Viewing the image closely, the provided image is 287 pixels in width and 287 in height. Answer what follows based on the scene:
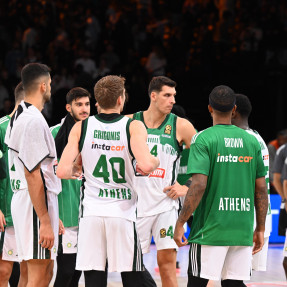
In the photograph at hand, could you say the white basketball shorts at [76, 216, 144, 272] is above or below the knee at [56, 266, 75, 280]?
above

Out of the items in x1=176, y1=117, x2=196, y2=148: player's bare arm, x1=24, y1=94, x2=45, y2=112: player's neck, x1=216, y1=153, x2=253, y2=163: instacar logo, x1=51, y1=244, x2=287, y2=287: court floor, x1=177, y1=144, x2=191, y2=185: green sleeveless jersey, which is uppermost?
x1=24, y1=94, x2=45, y2=112: player's neck

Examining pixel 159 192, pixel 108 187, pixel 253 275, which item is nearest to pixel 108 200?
pixel 108 187

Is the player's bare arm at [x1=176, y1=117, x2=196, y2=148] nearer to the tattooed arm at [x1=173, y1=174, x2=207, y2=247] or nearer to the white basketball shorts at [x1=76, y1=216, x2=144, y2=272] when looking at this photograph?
the tattooed arm at [x1=173, y1=174, x2=207, y2=247]

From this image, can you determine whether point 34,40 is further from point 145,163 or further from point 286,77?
point 145,163

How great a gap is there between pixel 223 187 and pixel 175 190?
1544mm

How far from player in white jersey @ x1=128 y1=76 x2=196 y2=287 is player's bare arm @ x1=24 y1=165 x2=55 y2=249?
1660mm

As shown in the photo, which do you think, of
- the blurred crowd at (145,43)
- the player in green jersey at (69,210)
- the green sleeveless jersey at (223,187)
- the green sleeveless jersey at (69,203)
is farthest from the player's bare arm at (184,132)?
the blurred crowd at (145,43)

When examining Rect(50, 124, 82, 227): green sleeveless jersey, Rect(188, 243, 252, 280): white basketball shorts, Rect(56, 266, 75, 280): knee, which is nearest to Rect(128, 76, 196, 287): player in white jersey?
Rect(50, 124, 82, 227): green sleeveless jersey

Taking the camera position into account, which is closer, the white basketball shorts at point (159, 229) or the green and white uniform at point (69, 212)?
the white basketball shorts at point (159, 229)

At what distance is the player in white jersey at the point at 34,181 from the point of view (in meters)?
5.19

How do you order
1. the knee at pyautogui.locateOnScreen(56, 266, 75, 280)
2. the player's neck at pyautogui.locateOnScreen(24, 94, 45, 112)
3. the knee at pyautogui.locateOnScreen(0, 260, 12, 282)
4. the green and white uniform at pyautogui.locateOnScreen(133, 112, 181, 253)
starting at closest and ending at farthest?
the player's neck at pyautogui.locateOnScreen(24, 94, 45, 112) < the knee at pyautogui.locateOnScreen(0, 260, 12, 282) < the knee at pyautogui.locateOnScreen(56, 266, 75, 280) < the green and white uniform at pyautogui.locateOnScreen(133, 112, 181, 253)

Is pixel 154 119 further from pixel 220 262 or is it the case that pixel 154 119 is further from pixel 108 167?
pixel 220 262

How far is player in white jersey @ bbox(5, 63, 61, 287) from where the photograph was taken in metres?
5.19

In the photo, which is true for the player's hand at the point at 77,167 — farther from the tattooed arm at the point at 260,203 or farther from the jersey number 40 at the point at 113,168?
the tattooed arm at the point at 260,203
